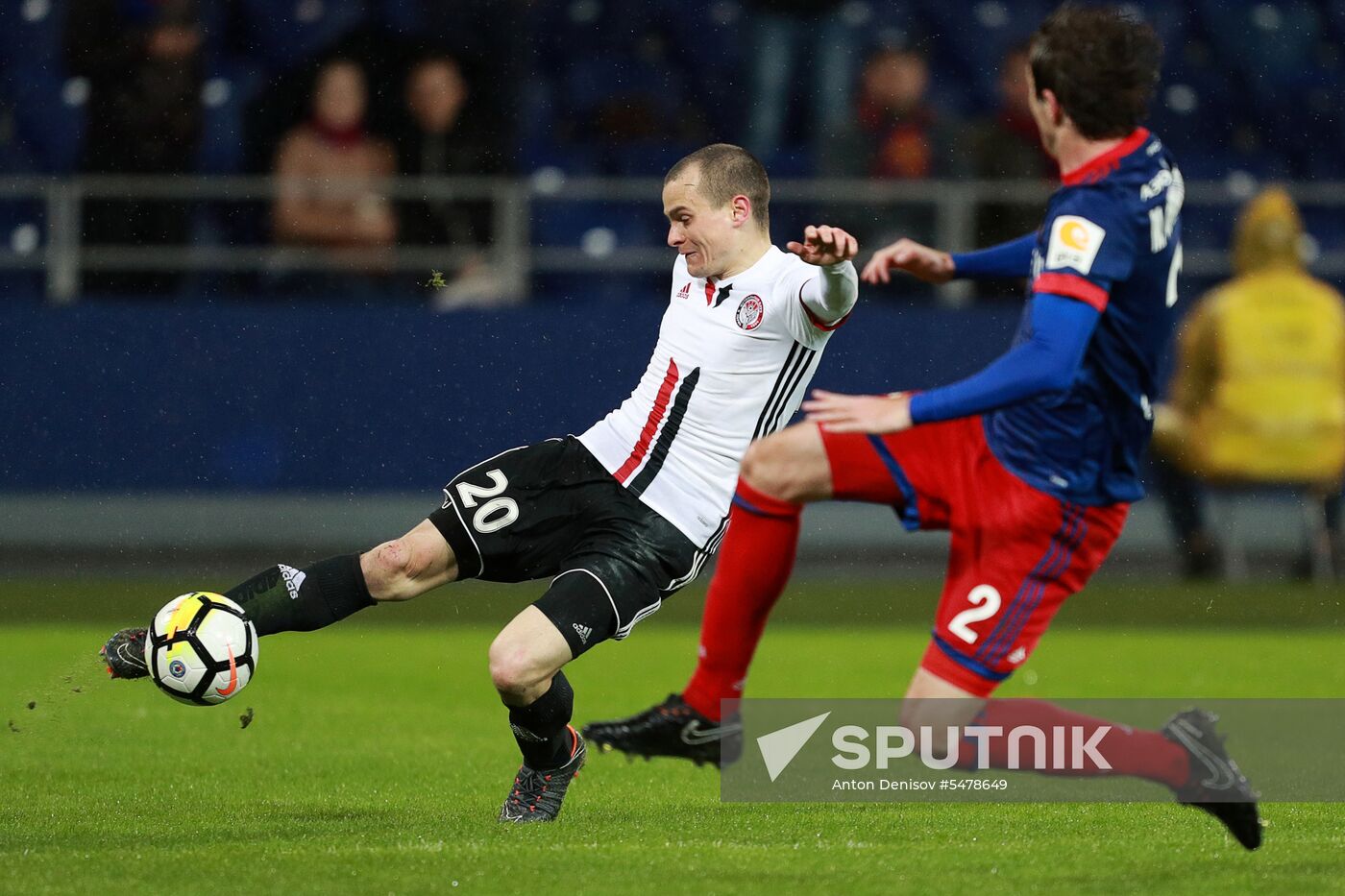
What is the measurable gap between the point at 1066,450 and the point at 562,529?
152 cm

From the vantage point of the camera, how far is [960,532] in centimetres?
502

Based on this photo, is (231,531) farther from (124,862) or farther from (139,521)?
(124,862)

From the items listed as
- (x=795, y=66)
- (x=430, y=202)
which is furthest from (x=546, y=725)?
(x=795, y=66)

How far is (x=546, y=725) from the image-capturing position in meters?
5.64

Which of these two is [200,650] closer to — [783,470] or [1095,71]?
[783,470]

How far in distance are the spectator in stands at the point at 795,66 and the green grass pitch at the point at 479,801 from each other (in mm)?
4582

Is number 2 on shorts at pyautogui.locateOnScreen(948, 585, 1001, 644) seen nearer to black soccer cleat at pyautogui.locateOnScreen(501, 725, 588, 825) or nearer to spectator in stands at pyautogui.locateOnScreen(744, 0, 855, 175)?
black soccer cleat at pyautogui.locateOnScreen(501, 725, 588, 825)

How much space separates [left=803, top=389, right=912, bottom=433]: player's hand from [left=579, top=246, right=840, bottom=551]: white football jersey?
1111 mm

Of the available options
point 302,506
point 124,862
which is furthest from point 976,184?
point 124,862

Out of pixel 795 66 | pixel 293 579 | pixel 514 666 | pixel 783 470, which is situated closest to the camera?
pixel 783 470

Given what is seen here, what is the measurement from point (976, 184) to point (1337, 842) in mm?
8385

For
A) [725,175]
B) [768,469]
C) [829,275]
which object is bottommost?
[768,469]

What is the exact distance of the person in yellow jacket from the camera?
13172mm

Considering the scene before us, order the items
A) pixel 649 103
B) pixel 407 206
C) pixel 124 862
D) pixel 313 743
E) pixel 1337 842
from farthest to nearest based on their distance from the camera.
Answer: pixel 649 103, pixel 407 206, pixel 313 743, pixel 1337 842, pixel 124 862
